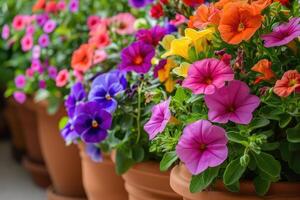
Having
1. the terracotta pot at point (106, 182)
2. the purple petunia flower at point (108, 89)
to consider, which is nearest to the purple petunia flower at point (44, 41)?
the terracotta pot at point (106, 182)

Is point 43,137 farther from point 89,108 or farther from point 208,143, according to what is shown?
point 208,143

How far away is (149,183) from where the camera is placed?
1.15 m

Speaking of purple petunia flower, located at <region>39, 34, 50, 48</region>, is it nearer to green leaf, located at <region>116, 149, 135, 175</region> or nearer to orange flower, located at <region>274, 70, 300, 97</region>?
green leaf, located at <region>116, 149, 135, 175</region>

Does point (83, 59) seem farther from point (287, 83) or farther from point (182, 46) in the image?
point (287, 83)

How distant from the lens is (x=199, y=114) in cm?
92

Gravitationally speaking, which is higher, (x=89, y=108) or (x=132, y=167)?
(x=89, y=108)

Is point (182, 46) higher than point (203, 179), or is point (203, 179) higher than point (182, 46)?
point (182, 46)

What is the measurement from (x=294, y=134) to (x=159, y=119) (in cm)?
21

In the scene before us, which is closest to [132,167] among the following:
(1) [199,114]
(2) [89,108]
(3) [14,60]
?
(2) [89,108]

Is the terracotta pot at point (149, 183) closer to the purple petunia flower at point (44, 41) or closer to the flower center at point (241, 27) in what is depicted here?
the flower center at point (241, 27)

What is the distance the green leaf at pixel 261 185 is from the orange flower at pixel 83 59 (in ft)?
2.08

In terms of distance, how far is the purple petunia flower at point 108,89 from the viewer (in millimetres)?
1156

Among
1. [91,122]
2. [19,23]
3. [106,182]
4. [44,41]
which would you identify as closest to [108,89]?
[91,122]

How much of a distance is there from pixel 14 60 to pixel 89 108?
0.95 metres
